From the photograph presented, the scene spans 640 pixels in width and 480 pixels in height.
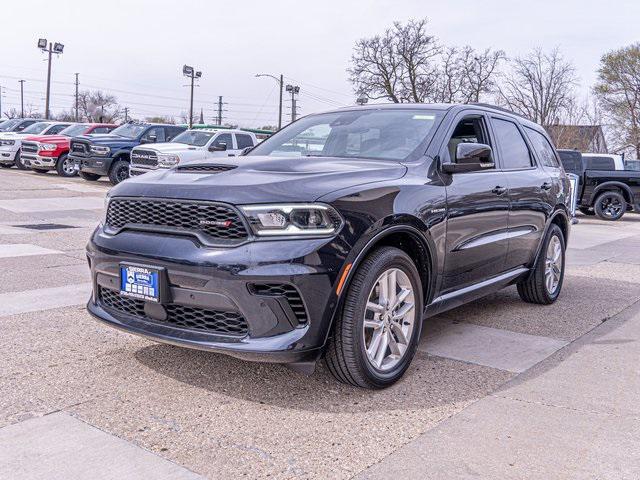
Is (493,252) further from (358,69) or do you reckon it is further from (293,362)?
(358,69)

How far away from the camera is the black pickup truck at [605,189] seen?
1870cm

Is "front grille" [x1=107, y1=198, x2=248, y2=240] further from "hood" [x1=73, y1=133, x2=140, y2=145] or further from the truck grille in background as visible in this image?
"hood" [x1=73, y1=133, x2=140, y2=145]

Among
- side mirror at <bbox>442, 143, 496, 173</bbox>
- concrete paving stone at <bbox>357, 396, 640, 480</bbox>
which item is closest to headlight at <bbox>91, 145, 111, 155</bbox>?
side mirror at <bbox>442, 143, 496, 173</bbox>

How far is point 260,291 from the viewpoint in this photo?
3420 mm

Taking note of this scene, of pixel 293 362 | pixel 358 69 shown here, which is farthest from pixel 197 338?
pixel 358 69

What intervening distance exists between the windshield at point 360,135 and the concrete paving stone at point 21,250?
421cm

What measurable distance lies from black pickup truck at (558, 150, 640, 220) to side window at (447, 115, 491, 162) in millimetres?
14100

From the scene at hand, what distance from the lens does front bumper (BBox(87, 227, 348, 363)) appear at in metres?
3.39

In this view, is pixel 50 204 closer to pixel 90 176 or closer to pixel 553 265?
pixel 90 176

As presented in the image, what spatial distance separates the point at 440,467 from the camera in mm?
A: 3008

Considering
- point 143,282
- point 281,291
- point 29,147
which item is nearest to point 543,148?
point 281,291

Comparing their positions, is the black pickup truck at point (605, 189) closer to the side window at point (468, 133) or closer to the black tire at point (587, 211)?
the black tire at point (587, 211)

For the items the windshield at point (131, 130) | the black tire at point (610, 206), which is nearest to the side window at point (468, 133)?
the black tire at point (610, 206)

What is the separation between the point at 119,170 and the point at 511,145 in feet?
50.3
